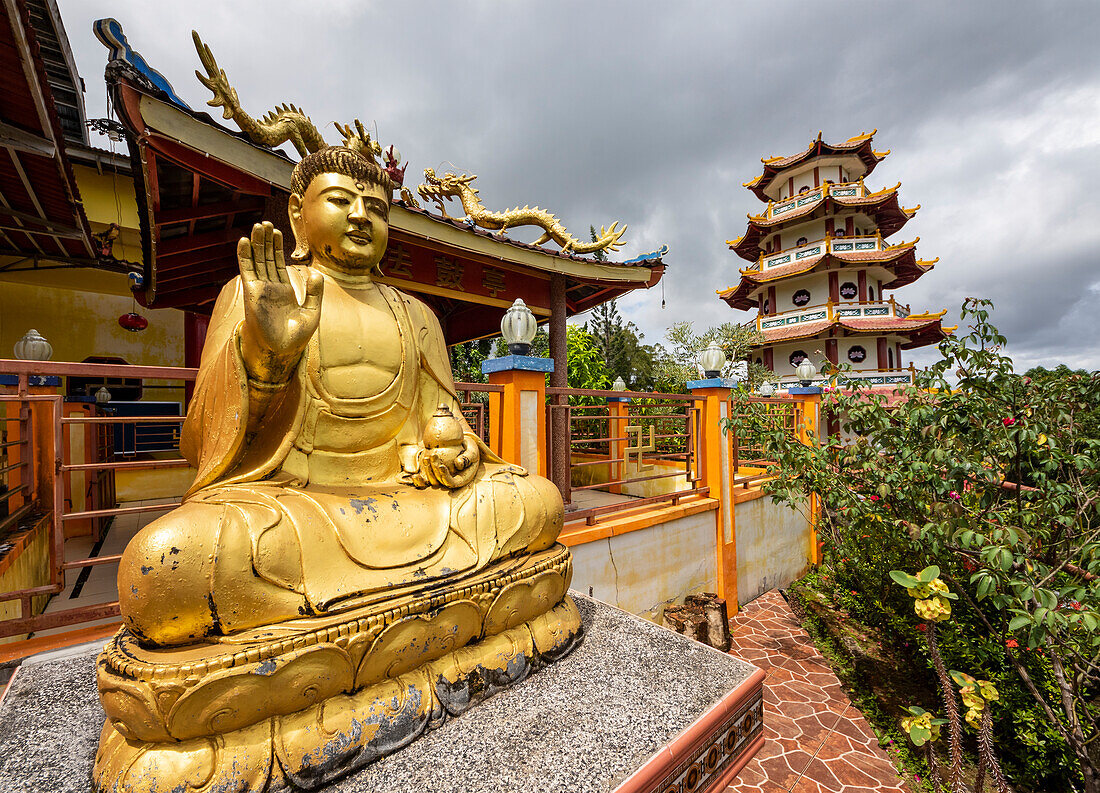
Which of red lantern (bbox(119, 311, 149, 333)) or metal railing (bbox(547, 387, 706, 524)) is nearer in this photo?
metal railing (bbox(547, 387, 706, 524))

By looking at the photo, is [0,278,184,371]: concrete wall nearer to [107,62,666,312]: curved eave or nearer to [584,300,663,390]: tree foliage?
[107,62,666,312]: curved eave

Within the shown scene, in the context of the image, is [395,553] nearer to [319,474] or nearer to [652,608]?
[319,474]

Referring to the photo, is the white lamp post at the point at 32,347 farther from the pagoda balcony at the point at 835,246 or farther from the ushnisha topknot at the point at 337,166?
the pagoda balcony at the point at 835,246

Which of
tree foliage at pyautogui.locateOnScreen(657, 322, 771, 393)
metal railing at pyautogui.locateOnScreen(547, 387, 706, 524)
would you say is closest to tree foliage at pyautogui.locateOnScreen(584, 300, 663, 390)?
tree foliage at pyautogui.locateOnScreen(657, 322, 771, 393)

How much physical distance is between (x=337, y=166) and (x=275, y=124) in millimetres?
1475

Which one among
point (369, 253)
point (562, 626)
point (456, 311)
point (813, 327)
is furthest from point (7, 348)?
point (813, 327)

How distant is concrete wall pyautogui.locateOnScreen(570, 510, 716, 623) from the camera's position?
4504mm

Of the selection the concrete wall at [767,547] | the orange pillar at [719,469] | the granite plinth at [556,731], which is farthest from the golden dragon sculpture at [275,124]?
the concrete wall at [767,547]

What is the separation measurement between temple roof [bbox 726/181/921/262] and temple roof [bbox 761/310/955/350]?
4123mm

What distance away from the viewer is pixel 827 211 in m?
17.7

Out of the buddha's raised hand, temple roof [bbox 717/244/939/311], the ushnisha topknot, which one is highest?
temple roof [bbox 717/244/939/311]

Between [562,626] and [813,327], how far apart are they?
1770 cm

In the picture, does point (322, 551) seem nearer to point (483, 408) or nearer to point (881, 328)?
point (483, 408)

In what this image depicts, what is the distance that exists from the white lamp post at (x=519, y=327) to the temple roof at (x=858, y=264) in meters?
16.6
